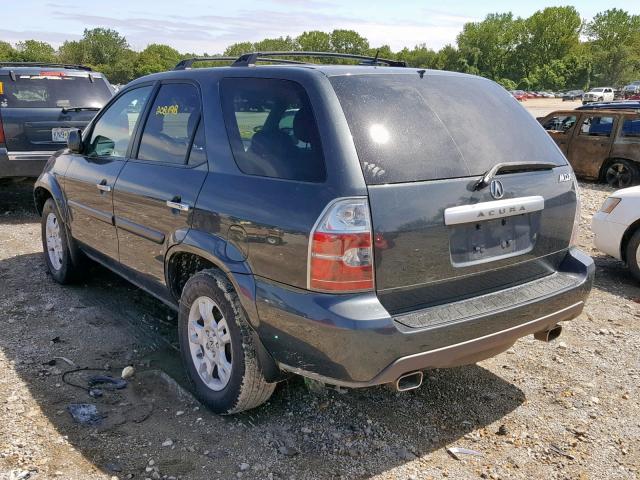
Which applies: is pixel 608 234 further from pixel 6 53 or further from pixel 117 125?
pixel 6 53

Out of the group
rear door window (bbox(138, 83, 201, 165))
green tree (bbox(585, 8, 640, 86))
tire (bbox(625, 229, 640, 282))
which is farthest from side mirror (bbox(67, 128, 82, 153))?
green tree (bbox(585, 8, 640, 86))

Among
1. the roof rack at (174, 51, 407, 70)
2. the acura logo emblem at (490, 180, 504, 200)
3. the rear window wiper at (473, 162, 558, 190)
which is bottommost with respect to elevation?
the acura logo emblem at (490, 180, 504, 200)

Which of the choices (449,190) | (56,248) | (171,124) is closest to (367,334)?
(449,190)

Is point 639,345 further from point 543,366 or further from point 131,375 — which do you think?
point 131,375

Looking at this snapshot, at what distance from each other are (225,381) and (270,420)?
0.34 metres

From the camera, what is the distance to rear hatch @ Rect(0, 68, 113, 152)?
7684 millimetres

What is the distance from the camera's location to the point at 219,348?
10.6 feet

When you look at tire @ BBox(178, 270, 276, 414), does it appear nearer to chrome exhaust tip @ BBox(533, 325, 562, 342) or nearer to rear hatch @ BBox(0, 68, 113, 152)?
chrome exhaust tip @ BBox(533, 325, 562, 342)

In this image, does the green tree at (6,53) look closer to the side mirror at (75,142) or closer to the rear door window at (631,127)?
the rear door window at (631,127)

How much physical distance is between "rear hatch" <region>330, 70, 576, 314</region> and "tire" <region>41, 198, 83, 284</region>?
130 inches

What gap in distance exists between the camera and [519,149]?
316 cm

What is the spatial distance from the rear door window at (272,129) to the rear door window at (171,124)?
0.30m

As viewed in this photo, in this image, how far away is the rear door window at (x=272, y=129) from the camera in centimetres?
272

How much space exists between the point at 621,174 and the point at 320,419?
429 inches
